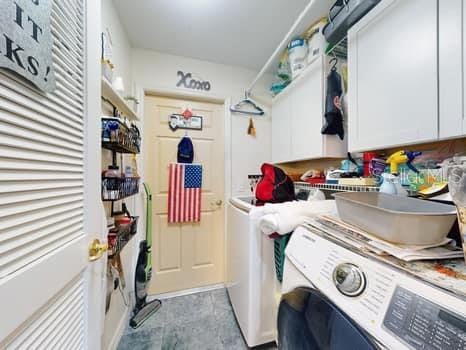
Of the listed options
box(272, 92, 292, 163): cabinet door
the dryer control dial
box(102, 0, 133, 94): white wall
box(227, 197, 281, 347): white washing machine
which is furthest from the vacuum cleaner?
the dryer control dial

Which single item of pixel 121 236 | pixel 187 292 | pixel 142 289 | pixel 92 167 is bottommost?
pixel 187 292

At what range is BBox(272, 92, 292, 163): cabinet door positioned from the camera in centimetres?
192

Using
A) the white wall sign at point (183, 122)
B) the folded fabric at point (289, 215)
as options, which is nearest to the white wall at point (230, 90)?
the white wall sign at point (183, 122)

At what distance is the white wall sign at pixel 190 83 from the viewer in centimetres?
207

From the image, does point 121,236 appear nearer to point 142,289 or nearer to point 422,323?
point 142,289

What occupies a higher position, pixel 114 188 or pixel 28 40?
pixel 28 40

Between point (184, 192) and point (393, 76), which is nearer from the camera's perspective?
point (393, 76)

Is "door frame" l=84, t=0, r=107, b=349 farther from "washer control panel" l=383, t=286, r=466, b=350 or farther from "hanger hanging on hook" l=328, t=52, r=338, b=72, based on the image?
"hanger hanging on hook" l=328, t=52, r=338, b=72

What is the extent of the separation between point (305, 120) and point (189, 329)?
194 centimetres

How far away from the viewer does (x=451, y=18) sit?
75 centimetres

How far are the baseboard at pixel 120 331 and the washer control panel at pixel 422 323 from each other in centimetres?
167

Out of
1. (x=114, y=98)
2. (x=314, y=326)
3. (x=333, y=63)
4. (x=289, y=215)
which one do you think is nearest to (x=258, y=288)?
(x=289, y=215)

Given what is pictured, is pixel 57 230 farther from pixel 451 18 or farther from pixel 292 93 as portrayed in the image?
pixel 292 93

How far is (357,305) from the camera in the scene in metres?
0.47
